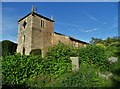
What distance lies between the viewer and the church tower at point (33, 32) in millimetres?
27188

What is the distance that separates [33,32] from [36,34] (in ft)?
1.77

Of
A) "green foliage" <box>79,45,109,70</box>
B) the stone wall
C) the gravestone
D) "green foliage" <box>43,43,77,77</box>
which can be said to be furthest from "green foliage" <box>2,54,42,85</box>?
the stone wall

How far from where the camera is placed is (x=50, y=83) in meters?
7.50

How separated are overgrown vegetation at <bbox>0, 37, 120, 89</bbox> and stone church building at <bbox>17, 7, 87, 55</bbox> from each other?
1629 centimetres

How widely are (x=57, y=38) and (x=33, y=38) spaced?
147 inches

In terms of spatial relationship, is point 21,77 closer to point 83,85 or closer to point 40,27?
point 83,85

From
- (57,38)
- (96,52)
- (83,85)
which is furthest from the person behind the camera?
(57,38)

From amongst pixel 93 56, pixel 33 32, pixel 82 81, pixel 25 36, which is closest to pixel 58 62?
pixel 93 56

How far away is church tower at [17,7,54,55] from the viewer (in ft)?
89.2

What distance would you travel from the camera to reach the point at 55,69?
8.81 meters

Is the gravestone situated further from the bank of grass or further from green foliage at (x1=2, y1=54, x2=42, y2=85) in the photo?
green foliage at (x1=2, y1=54, x2=42, y2=85)

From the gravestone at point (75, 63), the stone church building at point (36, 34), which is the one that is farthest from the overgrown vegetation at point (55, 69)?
the stone church building at point (36, 34)

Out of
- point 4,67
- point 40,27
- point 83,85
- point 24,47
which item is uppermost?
point 40,27

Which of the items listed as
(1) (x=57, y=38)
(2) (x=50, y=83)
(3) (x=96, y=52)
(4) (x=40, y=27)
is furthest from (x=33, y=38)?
(2) (x=50, y=83)
